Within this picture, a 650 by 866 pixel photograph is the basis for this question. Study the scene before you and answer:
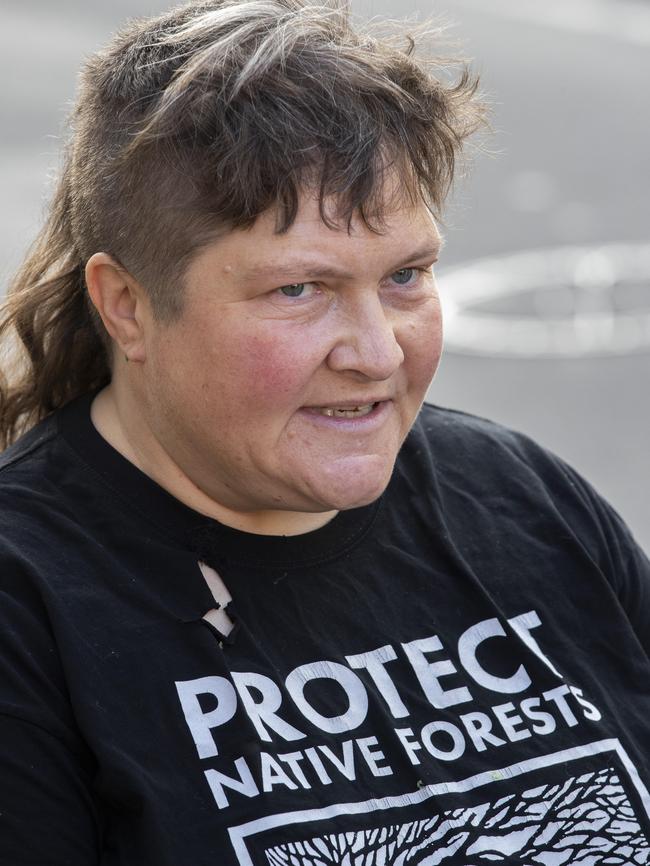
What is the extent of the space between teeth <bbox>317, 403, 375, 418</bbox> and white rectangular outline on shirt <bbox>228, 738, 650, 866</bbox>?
514mm

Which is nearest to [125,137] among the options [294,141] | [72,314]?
[294,141]

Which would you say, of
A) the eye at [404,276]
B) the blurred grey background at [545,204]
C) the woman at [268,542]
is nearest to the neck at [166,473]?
the woman at [268,542]

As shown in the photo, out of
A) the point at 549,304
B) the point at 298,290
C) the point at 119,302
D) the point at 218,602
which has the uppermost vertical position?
the point at 549,304

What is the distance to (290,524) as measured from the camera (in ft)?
7.66

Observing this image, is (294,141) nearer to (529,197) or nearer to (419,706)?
(419,706)

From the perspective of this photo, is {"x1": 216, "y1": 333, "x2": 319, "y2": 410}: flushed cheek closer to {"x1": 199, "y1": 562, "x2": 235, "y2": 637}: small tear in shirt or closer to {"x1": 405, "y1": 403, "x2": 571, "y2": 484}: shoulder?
{"x1": 199, "y1": 562, "x2": 235, "y2": 637}: small tear in shirt

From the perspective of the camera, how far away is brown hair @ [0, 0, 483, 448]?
6.70ft

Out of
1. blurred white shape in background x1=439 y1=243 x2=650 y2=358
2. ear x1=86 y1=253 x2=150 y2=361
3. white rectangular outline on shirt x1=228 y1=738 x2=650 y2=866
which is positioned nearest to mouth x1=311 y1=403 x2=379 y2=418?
ear x1=86 y1=253 x2=150 y2=361

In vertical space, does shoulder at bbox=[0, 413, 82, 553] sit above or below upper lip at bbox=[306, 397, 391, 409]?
above

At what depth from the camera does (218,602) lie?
2189 mm

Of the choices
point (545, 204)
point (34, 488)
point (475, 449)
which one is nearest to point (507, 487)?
point (475, 449)

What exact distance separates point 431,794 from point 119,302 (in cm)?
80

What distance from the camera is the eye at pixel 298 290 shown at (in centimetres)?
208

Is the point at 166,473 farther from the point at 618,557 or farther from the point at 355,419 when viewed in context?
the point at 618,557
